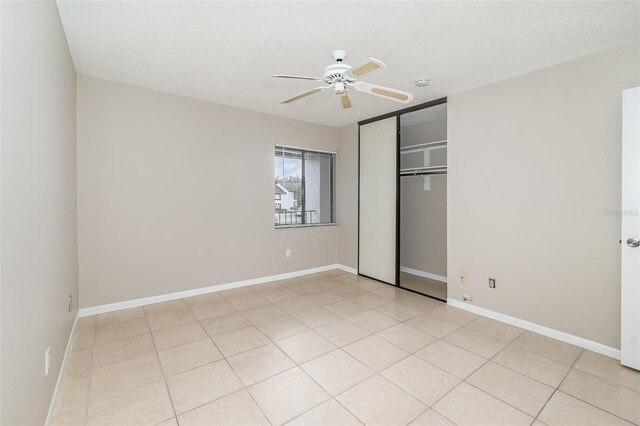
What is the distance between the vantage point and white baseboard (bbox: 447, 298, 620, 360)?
8.31 ft

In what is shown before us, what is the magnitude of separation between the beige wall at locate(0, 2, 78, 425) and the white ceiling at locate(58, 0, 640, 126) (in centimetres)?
47

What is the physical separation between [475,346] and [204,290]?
3.30 metres

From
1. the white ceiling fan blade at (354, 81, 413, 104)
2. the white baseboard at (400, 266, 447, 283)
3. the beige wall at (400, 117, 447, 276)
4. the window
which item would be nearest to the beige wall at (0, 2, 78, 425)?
the white ceiling fan blade at (354, 81, 413, 104)

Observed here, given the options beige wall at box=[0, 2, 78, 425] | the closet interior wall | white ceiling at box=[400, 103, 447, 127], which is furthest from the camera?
the closet interior wall

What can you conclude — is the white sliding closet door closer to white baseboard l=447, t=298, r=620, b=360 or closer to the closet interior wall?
the closet interior wall

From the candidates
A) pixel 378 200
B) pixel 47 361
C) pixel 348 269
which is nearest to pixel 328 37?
pixel 378 200

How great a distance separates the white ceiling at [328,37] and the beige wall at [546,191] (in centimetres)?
26

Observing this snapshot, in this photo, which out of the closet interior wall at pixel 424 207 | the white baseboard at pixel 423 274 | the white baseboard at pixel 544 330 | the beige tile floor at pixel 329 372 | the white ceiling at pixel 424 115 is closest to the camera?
the beige tile floor at pixel 329 372

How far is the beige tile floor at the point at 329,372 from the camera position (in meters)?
1.82

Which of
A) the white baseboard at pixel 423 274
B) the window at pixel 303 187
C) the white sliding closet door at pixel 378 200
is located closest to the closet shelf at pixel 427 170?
the white sliding closet door at pixel 378 200

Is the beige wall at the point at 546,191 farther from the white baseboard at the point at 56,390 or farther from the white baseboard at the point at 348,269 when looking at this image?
the white baseboard at the point at 56,390

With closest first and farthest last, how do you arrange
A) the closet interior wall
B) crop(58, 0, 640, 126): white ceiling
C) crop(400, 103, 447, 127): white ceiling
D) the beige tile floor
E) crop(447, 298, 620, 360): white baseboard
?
the beige tile floor, crop(58, 0, 640, 126): white ceiling, crop(447, 298, 620, 360): white baseboard, crop(400, 103, 447, 127): white ceiling, the closet interior wall

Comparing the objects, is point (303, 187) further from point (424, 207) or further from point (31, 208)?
point (31, 208)

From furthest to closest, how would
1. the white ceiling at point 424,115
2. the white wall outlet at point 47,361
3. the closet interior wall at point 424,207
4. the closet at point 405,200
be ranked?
the closet interior wall at point 424,207 → the closet at point 405,200 → the white ceiling at point 424,115 → the white wall outlet at point 47,361
